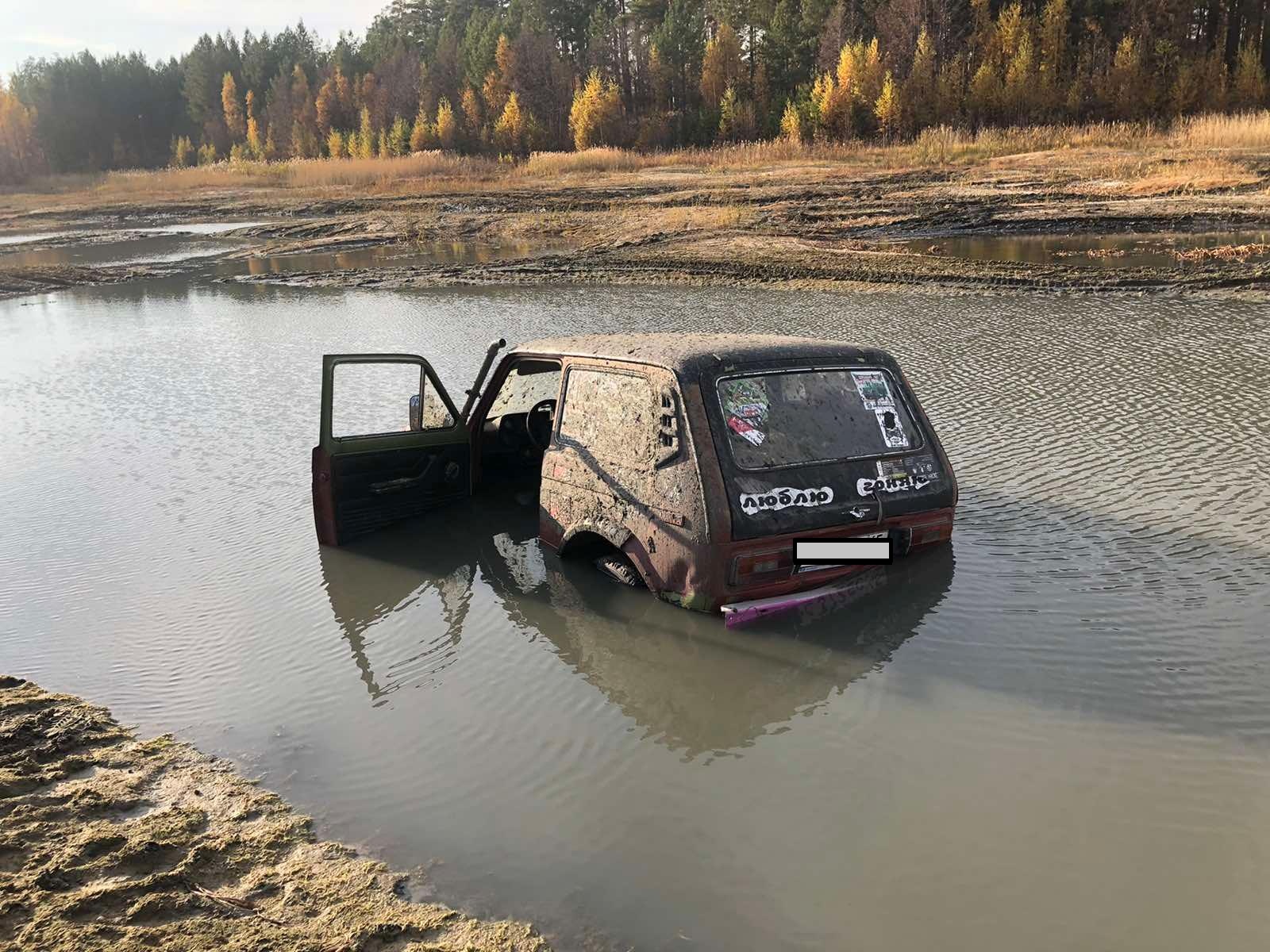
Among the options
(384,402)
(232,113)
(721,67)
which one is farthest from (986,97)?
(232,113)

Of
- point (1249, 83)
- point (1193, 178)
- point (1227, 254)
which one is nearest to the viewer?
point (1227, 254)

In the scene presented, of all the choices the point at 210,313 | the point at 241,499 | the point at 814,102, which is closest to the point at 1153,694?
the point at 241,499

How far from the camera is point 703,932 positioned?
3.63 metres

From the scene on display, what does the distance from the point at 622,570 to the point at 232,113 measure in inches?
4507

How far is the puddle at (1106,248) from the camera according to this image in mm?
17500

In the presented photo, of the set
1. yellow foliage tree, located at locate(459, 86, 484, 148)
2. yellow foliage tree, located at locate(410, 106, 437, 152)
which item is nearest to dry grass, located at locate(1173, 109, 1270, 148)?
yellow foliage tree, located at locate(459, 86, 484, 148)

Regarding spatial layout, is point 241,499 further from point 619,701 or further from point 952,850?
point 952,850

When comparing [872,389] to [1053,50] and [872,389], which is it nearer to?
[872,389]

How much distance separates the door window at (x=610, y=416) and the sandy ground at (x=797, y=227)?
1228 centimetres

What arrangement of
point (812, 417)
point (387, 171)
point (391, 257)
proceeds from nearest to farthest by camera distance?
point (812, 417), point (391, 257), point (387, 171)

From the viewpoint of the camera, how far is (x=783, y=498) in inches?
215

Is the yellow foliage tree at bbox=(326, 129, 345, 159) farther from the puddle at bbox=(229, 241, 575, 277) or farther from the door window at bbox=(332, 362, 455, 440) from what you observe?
the door window at bbox=(332, 362, 455, 440)

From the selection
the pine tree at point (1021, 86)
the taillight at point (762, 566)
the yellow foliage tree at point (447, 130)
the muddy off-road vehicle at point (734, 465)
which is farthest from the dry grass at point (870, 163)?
the taillight at point (762, 566)

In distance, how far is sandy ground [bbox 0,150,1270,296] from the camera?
18.1 m
